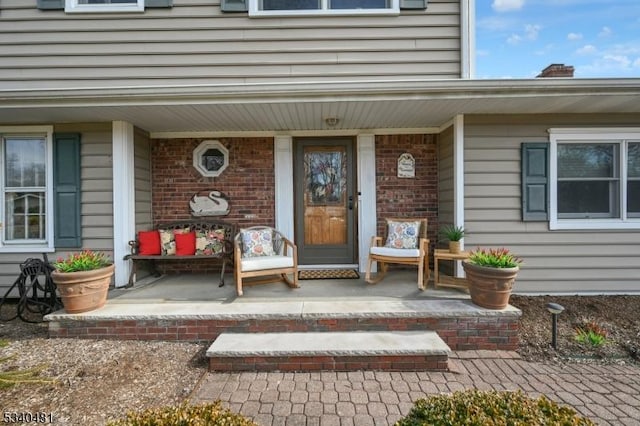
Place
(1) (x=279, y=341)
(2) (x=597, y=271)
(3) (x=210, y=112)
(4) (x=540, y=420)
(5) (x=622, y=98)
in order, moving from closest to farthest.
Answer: (4) (x=540, y=420) < (1) (x=279, y=341) < (5) (x=622, y=98) < (3) (x=210, y=112) < (2) (x=597, y=271)

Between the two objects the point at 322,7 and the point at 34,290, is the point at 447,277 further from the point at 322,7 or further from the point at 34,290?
the point at 34,290

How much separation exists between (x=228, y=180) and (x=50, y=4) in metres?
2.63

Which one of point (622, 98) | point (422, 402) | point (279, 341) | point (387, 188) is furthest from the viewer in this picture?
point (387, 188)

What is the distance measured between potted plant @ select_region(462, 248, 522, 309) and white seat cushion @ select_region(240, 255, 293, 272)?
184 cm

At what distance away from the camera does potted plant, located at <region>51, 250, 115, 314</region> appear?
2.94 m

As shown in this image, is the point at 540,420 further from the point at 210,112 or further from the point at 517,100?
the point at 210,112

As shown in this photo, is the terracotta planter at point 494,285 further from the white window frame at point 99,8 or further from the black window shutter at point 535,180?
the white window frame at point 99,8

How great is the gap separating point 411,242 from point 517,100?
72.9 inches

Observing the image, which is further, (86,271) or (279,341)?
(86,271)

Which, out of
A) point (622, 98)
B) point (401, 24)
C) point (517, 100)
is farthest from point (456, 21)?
point (622, 98)

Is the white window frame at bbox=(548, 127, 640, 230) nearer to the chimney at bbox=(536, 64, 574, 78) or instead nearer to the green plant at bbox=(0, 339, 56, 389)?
the chimney at bbox=(536, 64, 574, 78)

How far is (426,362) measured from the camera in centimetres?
257

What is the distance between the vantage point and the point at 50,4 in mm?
3531

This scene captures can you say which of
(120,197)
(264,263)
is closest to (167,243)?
(120,197)
